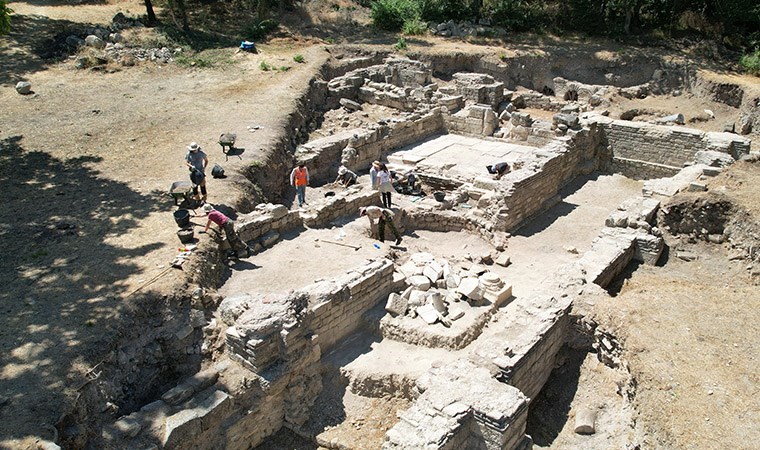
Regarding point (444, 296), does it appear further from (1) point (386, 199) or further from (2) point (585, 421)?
(1) point (386, 199)

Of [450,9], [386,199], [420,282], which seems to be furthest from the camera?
[450,9]

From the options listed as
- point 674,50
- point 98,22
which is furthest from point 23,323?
point 674,50

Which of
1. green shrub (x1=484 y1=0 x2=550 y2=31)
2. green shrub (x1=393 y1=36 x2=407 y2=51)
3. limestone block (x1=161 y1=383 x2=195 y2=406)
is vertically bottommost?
limestone block (x1=161 y1=383 x2=195 y2=406)

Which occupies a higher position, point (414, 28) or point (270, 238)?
point (414, 28)

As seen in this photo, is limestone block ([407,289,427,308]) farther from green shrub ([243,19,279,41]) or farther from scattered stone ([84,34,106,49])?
green shrub ([243,19,279,41])

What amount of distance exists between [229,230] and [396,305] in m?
3.73

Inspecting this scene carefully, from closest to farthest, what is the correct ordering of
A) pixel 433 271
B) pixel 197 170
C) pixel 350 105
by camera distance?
1. pixel 433 271
2. pixel 197 170
3. pixel 350 105

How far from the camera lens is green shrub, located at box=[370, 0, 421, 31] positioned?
29719 mm

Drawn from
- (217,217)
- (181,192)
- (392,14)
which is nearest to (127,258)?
(217,217)

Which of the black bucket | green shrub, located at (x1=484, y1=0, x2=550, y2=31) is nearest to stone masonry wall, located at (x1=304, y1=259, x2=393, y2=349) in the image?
the black bucket

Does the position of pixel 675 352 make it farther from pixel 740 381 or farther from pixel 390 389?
pixel 390 389

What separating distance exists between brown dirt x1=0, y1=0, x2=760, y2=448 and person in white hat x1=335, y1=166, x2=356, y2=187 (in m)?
2.30

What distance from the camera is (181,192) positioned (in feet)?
38.9

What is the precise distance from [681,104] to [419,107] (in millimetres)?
10814
